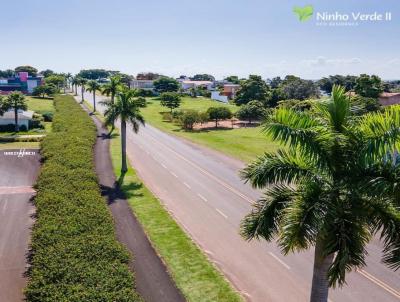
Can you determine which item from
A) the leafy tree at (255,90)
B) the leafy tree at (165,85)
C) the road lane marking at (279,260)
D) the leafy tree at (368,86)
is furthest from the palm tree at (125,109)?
the leafy tree at (165,85)

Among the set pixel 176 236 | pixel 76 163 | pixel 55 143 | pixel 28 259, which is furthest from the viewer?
pixel 55 143

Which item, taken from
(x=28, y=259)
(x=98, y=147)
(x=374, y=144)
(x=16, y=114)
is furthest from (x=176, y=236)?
(x=16, y=114)

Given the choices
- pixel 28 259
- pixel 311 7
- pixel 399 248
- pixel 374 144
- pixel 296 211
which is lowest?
pixel 28 259

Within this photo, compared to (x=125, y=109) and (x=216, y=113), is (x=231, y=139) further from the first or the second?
(x=125, y=109)

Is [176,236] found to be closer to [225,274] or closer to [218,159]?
[225,274]

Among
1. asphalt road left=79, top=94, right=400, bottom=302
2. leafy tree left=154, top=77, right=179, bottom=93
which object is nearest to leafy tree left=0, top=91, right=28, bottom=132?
asphalt road left=79, top=94, right=400, bottom=302

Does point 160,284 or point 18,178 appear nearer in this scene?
point 160,284

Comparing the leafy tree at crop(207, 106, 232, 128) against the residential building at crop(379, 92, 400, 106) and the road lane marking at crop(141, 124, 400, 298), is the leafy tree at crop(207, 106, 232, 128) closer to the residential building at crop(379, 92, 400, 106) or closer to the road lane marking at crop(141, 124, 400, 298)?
the road lane marking at crop(141, 124, 400, 298)
